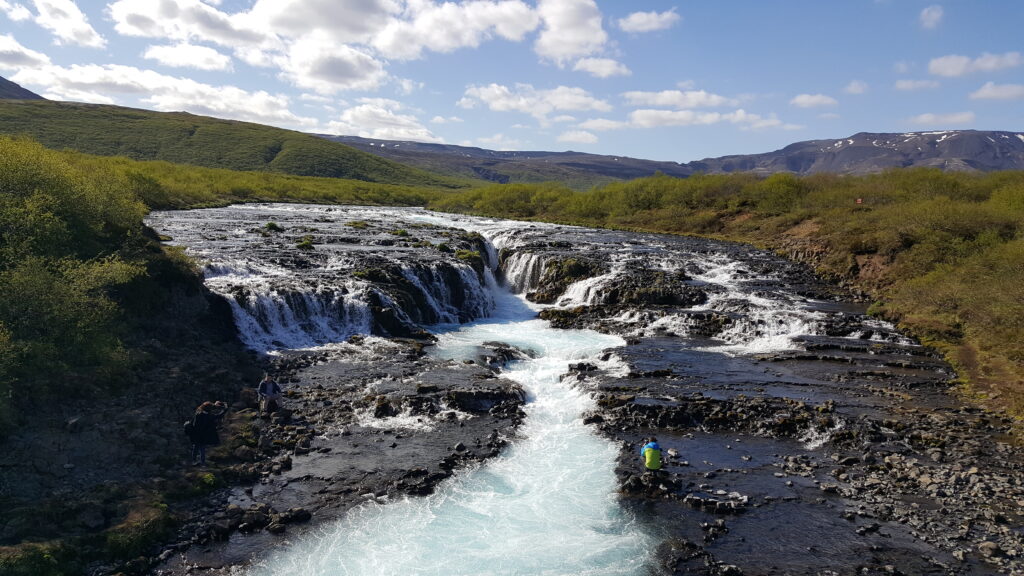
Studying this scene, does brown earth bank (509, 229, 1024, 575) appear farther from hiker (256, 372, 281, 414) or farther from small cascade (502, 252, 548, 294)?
small cascade (502, 252, 548, 294)

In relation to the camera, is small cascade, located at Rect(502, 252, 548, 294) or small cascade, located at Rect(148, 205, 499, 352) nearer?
small cascade, located at Rect(148, 205, 499, 352)

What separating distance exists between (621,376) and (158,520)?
1941cm

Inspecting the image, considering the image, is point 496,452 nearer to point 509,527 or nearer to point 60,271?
point 509,527

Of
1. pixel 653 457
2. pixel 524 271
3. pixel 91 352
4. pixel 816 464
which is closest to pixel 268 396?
pixel 91 352

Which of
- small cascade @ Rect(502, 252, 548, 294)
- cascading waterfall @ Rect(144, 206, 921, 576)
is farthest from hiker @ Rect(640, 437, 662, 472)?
small cascade @ Rect(502, 252, 548, 294)

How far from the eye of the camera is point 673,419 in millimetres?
22359

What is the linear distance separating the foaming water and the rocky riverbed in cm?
72

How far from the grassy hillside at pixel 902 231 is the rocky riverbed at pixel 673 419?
264 centimetres

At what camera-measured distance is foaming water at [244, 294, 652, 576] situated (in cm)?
1409

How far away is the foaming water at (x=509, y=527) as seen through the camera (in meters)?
14.1

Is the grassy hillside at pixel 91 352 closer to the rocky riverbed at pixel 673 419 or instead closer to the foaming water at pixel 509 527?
the rocky riverbed at pixel 673 419

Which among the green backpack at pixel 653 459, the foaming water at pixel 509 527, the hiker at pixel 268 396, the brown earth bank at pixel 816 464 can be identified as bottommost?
the foaming water at pixel 509 527

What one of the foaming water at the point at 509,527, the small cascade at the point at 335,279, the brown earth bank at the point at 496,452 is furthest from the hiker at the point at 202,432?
the small cascade at the point at 335,279

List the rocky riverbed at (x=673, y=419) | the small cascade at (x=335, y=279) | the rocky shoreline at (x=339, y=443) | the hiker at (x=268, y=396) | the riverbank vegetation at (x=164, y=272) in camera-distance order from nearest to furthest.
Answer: the rocky riverbed at (x=673, y=419), the rocky shoreline at (x=339, y=443), the riverbank vegetation at (x=164, y=272), the hiker at (x=268, y=396), the small cascade at (x=335, y=279)
